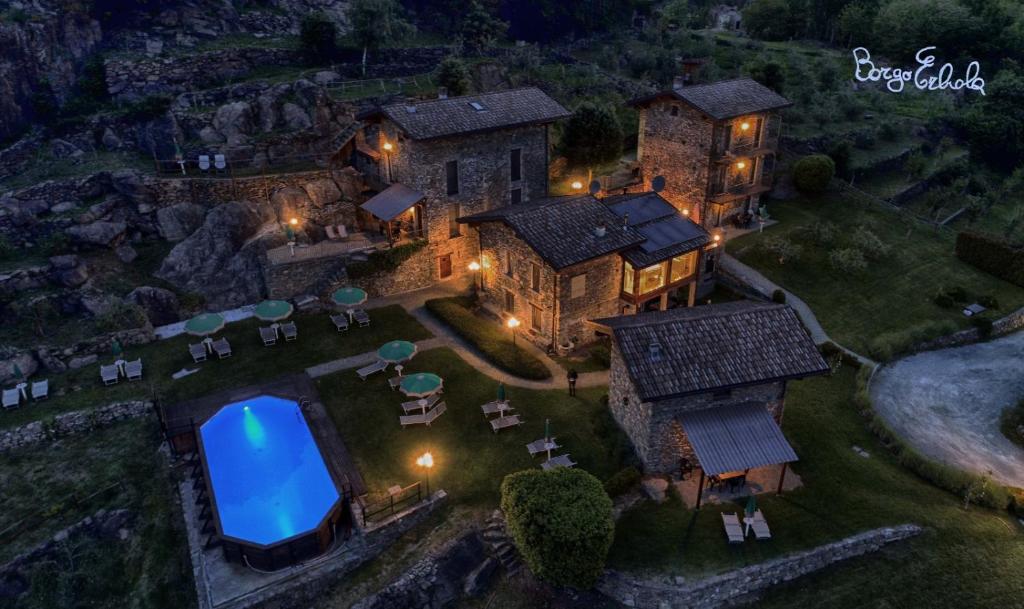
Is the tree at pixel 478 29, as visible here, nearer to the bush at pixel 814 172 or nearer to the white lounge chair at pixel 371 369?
the bush at pixel 814 172

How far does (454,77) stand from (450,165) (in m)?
15.4

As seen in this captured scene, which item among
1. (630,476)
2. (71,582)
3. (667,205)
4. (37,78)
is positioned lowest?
(71,582)

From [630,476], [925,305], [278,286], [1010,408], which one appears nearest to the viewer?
[630,476]

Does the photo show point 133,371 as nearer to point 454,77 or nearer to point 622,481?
point 622,481

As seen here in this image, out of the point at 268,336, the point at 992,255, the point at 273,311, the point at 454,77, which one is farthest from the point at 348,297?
the point at 992,255

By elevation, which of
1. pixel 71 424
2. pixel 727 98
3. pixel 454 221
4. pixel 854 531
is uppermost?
pixel 727 98

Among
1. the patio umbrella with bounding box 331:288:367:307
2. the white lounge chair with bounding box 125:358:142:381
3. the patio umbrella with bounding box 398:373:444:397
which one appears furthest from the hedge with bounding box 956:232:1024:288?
the white lounge chair with bounding box 125:358:142:381

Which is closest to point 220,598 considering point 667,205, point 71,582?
point 71,582

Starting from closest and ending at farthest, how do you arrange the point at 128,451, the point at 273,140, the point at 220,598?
the point at 220,598 → the point at 128,451 → the point at 273,140

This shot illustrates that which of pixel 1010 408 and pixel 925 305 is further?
pixel 925 305

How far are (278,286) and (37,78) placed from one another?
28038mm

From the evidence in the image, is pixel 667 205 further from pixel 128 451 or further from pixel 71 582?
pixel 71 582

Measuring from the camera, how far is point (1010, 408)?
114 ft

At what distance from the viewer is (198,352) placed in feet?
117
